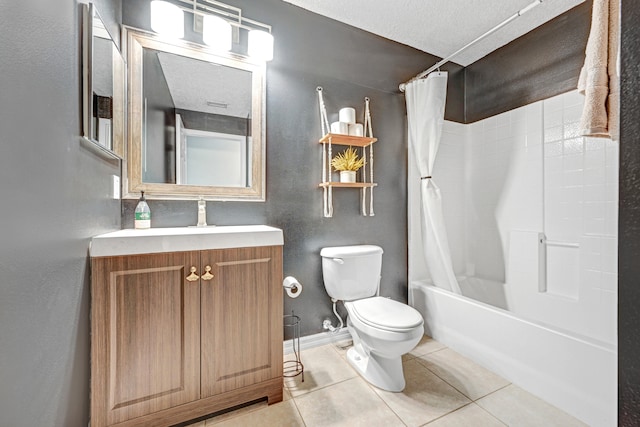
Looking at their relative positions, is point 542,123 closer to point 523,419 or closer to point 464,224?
point 464,224

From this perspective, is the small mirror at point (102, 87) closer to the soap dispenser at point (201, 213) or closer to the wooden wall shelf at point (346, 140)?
the soap dispenser at point (201, 213)

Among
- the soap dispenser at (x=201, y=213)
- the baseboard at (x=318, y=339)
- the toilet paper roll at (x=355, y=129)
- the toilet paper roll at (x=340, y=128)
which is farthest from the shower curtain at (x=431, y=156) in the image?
the soap dispenser at (x=201, y=213)

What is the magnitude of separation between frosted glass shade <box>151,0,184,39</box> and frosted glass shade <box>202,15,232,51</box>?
0.13m

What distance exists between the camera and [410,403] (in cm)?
140

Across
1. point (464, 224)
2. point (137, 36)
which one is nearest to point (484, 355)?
point (464, 224)

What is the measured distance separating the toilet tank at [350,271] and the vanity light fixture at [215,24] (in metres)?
1.39

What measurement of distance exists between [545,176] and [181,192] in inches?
101

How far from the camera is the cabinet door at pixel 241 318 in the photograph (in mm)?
1250

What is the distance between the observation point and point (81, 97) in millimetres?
1035

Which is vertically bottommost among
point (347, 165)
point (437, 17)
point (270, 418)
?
point (270, 418)

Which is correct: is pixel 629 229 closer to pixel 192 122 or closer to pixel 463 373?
pixel 463 373

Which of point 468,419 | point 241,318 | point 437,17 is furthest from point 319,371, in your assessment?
point 437,17

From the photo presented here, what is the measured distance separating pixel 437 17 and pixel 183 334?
2.59m

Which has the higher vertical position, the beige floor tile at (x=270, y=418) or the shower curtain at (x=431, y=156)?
the shower curtain at (x=431, y=156)
